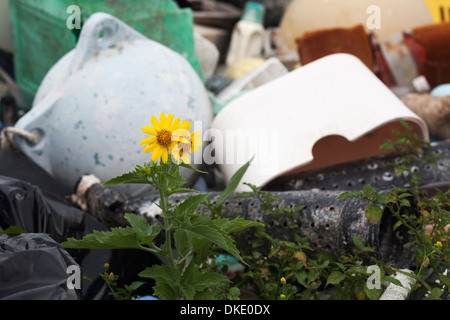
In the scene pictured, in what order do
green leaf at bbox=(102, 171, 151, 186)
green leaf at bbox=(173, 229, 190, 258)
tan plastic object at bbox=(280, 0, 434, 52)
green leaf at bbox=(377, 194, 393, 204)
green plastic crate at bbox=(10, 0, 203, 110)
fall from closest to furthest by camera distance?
green leaf at bbox=(102, 171, 151, 186) → green leaf at bbox=(173, 229, 190, 258) → green leaf at bbox=(377, 194, 393, 204) → green plastic crate at bbox=(10, 0, 203, 110) → tan plastic object at bbox=(280, 0, 434, 52)

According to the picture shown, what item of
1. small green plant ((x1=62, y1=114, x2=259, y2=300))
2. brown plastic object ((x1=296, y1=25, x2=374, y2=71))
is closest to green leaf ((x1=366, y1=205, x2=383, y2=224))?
small green plant ((x1=62, y1=114, x2=259, y2=300))

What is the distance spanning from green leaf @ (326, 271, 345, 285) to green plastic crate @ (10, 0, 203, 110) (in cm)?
142

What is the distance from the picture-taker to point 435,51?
2859 millimetres

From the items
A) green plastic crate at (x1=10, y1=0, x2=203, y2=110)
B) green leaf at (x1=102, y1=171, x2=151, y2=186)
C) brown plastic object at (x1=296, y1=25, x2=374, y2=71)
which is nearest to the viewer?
green leaf at (x1=102, y1=171, x2=151, y2=186)

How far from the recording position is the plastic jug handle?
1974mm

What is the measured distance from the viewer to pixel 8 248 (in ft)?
3.78

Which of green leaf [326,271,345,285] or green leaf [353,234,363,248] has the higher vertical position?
green leaf [353,234,363,248]

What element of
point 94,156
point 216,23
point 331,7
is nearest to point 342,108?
point 94,156

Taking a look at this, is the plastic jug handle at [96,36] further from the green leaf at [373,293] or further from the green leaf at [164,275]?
the green leaf at [373,293]

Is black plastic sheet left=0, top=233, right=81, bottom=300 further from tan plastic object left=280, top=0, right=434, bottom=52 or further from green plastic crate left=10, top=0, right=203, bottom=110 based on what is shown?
tan plastic object left=280, top=0, right=434, bottom=52

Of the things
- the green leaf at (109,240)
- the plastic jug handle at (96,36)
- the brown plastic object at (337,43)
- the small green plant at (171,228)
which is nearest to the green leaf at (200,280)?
the small green plant at (171,228)
